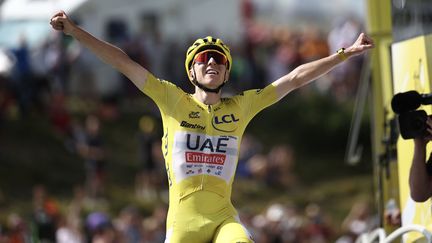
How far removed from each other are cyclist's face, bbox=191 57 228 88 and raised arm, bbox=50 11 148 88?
0.37m

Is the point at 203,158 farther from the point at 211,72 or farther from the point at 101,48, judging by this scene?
the point at 101,48

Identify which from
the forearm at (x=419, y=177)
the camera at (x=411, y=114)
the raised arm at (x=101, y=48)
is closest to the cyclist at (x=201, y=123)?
the raised arm at (x=101, y=48)

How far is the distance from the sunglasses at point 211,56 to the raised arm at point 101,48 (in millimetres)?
384

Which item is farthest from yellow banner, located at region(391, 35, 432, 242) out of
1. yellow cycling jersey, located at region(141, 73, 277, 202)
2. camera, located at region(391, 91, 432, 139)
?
yellow cycling jersey, located at region(141, 73, 277, 202)

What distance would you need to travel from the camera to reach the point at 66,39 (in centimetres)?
2139

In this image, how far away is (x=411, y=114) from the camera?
8023 millimetres

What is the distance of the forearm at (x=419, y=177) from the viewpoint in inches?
311

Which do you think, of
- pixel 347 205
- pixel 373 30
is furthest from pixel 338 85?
pixel 373 30

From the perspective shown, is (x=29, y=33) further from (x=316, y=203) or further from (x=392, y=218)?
(x=392, y=218)

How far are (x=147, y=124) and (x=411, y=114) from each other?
581 inches

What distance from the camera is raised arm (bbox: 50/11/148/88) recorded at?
783cm

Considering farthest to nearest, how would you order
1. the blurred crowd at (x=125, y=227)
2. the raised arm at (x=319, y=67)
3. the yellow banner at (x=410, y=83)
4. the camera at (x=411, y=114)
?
the blurred crowd at (x=125, y=227) < the yellow banner at (x=410, y=83) < the raised arm at (x=319, y=67) < the camera at (x=411, y=114)

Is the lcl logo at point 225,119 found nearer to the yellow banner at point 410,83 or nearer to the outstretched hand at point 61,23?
the outstretched hand at point 61,23

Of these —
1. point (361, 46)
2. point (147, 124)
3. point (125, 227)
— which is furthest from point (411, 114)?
point (147, 124)
